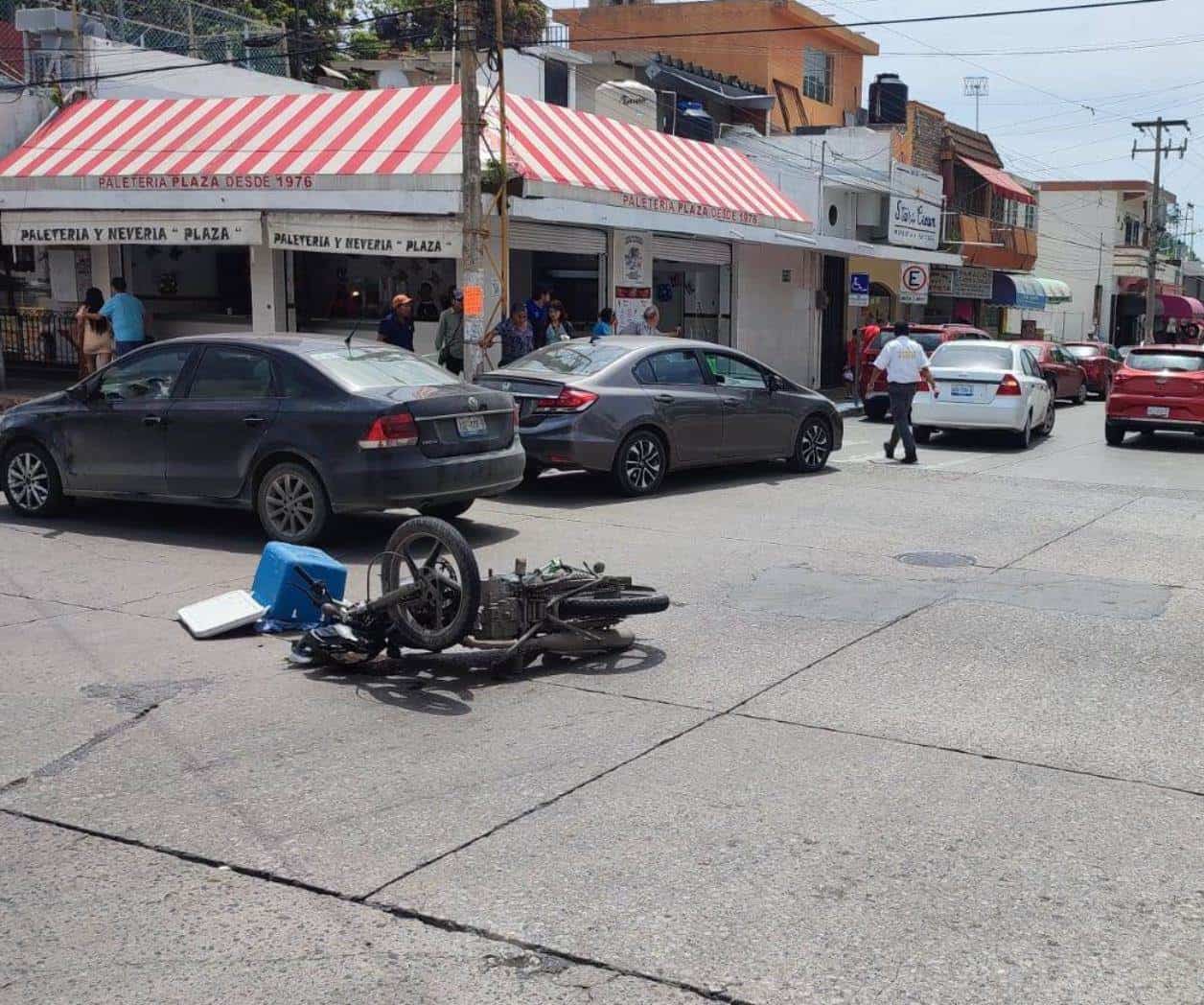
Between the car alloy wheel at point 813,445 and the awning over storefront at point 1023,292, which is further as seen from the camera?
the awning over storefront at point 1023,292

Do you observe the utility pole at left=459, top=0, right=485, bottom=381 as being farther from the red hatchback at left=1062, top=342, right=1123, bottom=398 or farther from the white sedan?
the red hatchback at left=1062, top=342, right=1123, bottom=398

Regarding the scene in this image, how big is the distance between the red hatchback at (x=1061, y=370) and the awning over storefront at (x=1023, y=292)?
1756cm

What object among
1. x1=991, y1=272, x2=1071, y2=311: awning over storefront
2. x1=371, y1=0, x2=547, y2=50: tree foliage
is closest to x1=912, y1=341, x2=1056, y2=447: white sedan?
x1=371, y1=0, x2=547, y2=50: tree foliage

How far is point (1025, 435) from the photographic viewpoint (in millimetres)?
18484

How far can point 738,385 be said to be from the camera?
1418 cm

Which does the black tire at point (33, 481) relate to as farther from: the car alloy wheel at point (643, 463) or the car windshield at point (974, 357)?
the car windshield at point (974, 357)

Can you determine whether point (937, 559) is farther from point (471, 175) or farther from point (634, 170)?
point (634, 170)

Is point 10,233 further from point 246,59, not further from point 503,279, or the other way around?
point 503,279

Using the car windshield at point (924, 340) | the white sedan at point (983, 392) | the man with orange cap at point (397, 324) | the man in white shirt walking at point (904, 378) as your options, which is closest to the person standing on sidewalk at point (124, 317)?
the man with orange cap at point (397, 324)

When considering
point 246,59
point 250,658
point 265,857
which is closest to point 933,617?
point 250,658

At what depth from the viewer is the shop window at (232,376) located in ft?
33.7

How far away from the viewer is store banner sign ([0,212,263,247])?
19.7 meters

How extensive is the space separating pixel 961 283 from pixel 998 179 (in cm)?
348

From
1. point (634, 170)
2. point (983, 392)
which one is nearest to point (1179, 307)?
point (634, 170)
